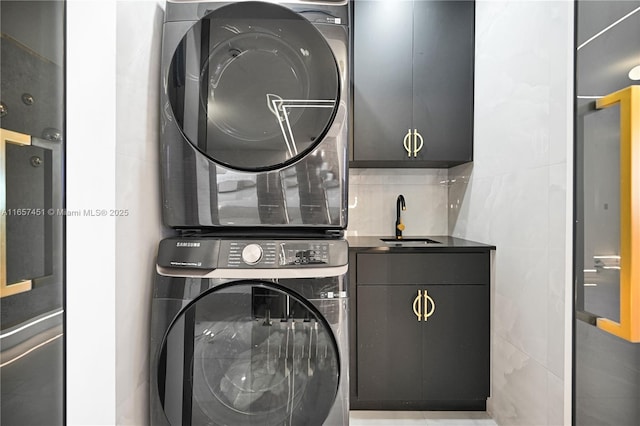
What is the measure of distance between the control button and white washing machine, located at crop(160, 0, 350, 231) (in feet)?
0.33

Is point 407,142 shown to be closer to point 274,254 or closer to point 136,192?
point 274,254

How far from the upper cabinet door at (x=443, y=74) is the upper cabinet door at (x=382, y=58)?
49 millimetres

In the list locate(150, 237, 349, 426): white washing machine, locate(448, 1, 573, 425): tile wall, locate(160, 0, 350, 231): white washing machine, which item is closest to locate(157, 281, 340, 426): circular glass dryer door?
locate(150, 237, 349, 426): white washing machine

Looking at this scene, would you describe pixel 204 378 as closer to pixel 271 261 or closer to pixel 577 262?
pixel 271 261

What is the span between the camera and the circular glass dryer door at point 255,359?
3.93 feet

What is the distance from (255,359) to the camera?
47.7 inches

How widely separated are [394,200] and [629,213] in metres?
1.48

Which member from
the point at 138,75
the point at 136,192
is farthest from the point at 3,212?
the point at 138,75

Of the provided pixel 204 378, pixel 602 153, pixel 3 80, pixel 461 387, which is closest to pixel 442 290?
pixel 461 387

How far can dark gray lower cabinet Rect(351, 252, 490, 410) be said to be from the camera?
190cm

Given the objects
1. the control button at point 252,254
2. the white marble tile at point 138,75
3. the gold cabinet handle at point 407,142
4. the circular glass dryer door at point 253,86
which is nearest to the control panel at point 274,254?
the control button at point 252,254

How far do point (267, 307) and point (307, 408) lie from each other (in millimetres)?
333

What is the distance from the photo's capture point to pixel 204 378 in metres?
1.21

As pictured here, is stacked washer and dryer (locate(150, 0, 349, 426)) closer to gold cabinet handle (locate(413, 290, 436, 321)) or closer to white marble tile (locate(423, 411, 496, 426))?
gold cabinet handle (locate(413, 290, 436, 321))
